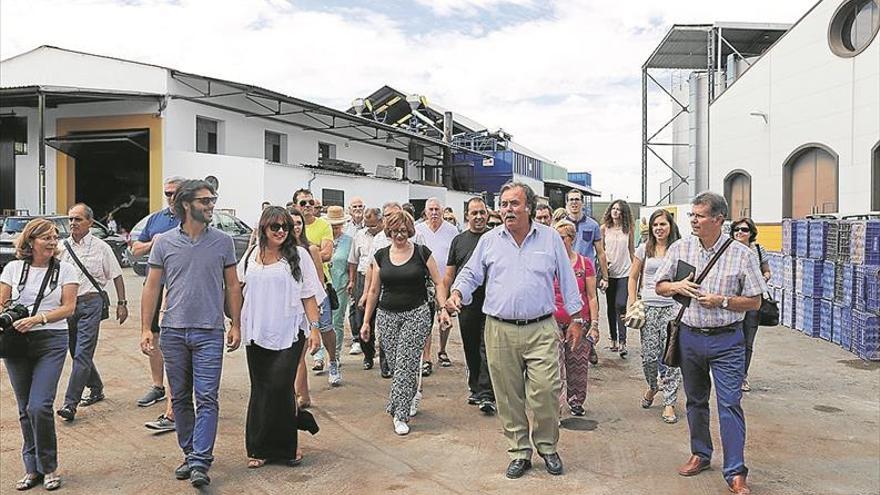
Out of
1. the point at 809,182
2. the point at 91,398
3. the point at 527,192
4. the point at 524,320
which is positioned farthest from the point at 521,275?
the point at 809,182

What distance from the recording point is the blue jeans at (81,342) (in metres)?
6.34

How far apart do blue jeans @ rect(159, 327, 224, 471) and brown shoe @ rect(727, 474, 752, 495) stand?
3351 millimetres

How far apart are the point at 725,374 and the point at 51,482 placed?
4.38 meters

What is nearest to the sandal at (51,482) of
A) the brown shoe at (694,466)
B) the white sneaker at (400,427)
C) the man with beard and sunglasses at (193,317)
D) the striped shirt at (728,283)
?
the man with beard and sunglasses at (193,317)

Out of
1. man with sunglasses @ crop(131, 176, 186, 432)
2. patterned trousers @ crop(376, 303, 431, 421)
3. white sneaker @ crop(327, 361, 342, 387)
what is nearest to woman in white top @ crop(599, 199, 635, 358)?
white sneaker @ crop(327, 361, 342, 387)

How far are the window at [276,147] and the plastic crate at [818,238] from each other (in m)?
23.7

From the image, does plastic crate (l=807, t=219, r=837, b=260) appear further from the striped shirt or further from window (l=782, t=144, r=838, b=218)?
window (l=782, t=144, r=838, b=218)

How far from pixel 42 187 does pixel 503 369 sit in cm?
2302

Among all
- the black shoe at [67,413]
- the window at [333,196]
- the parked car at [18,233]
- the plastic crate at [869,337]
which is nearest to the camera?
the black shoe at [67,413]

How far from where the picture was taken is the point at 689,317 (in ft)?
15.9

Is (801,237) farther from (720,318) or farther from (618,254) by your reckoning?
(720,318)

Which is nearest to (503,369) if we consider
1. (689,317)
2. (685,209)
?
(689,317)

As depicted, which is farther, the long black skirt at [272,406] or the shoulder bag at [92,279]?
the shoulder bag at [92,279]

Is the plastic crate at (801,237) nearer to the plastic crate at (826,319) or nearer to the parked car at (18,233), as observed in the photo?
the plastic crate at (826,319)
